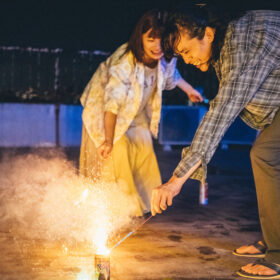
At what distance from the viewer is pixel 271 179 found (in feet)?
10.5

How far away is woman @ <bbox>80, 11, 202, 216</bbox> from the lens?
4.28m

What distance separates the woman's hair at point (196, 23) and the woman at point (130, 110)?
51.2 inches

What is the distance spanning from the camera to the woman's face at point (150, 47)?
4.12 metres

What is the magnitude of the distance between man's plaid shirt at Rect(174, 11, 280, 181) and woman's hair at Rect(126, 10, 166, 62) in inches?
52.0

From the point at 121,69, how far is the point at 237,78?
1.97 meters

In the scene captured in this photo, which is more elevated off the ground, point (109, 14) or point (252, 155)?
point (109, 14)

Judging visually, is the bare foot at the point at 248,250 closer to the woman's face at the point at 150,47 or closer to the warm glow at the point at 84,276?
the warm glow at the point at 84,276

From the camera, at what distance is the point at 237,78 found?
261 centimetres

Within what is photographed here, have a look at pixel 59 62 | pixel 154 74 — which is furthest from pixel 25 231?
pixel 59 62

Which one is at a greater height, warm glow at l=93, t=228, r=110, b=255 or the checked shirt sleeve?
the checked shirt sleeve

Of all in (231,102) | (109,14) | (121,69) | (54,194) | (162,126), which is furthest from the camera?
(109,14)

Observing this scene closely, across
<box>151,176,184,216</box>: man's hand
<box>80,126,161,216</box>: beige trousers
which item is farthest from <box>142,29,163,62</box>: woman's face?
<box>151,176,184,216</box>: man's hand

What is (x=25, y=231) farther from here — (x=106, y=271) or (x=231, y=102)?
(x=231, y=102)

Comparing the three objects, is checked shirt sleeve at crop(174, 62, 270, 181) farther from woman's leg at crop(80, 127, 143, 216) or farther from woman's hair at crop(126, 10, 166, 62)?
woman's leg at crop(80, 127, 143, 216)
